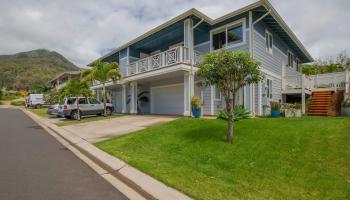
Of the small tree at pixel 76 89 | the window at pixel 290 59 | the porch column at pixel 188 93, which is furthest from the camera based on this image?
the window at pixel 290 59

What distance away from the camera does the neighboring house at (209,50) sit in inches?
531

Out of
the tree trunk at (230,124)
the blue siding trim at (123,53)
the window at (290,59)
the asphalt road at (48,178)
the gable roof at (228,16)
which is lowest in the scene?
Result: the asphalt road at (48,178)

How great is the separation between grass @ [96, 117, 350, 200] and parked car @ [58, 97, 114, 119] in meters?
11.2

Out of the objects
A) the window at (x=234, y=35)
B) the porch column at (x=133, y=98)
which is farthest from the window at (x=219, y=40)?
the porch column at (x=133, y=98)

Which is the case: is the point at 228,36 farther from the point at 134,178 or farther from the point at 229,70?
the point at 134,178

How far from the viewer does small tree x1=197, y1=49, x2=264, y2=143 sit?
659 cm

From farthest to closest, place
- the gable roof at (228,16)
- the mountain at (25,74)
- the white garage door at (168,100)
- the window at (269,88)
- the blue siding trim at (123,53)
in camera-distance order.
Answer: the mountain at (25,74), the blue siding trim at (123,53), the white garage door at (168,100), the window at (269,88), the gable roof at (228,16)

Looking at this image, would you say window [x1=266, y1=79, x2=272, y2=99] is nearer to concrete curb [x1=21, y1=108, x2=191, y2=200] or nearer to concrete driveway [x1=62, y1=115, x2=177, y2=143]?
concrete driveway [x1=62, y1=115, x2=177, y2=143]

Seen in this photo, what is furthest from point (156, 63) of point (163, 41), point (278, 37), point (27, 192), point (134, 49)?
point (27, 192)

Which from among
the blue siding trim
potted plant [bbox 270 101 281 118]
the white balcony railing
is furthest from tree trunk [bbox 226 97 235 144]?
the blue siding trim

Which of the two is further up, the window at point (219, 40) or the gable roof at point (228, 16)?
the gable roof at point (228, 16)

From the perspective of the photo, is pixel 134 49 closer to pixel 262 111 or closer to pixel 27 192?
pixel 262 111

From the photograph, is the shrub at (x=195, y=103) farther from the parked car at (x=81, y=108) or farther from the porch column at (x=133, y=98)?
the parked car at (x=81, y=108)

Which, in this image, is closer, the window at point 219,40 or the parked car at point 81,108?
the window at point 219,40
